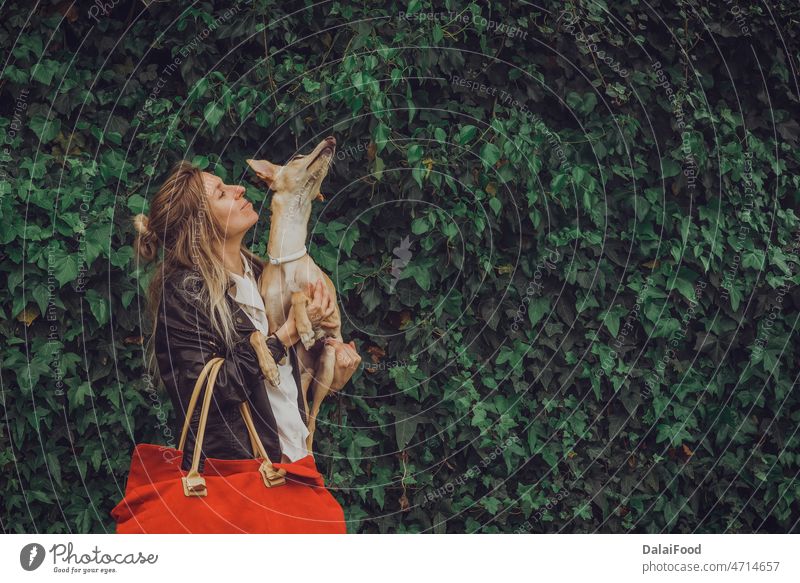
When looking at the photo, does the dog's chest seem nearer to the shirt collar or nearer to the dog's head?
the shirt collar

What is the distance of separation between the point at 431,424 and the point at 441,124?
165 centimetres

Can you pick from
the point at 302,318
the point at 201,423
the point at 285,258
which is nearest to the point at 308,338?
the point at 302,318

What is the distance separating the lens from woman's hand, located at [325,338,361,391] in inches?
194

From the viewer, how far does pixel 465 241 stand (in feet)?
16.2

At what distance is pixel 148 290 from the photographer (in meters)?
4.84

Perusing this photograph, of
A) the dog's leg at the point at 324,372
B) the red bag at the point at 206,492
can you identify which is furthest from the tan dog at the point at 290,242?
the red bag at the point at 206,492

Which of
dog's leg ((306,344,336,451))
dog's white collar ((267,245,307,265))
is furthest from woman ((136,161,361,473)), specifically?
dog's leg ((306,344,336,451))

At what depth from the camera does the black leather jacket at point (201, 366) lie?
483cm

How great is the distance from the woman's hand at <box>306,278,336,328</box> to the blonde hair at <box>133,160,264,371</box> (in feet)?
1.41

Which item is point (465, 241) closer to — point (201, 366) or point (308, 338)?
point (308, 338)

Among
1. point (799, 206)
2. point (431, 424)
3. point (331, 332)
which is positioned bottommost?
point (431, 424)

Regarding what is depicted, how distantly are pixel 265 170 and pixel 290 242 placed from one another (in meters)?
0.41

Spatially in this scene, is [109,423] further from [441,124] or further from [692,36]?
[692,36]

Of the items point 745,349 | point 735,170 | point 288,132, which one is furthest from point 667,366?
point 288,132
